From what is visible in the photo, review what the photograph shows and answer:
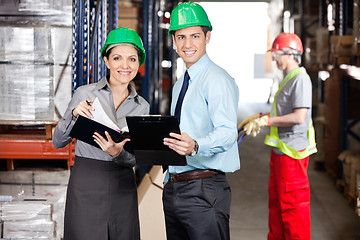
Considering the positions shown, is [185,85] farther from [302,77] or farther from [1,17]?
[302,77]

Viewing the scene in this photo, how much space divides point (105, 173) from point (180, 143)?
733 mm

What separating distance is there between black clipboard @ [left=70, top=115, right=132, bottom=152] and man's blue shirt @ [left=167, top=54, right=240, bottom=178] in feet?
1.33

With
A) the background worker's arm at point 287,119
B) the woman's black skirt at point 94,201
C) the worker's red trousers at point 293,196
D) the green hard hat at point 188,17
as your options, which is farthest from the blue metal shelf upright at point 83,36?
the worker's red trousers at point 293,196

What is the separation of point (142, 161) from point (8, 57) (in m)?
1.79

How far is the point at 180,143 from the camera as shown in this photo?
2.75 metres

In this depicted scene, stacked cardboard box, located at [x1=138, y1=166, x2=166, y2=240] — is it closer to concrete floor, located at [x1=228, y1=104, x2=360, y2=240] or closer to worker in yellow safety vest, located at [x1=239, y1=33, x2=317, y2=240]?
worker in yellow safety vest, located at [x1=239, y1=33, x2=317, y2=240]

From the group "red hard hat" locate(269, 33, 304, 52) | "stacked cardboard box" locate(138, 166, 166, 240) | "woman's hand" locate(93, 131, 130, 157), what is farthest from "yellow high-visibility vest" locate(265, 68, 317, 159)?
"woman's hand" locate(93, 131, 130, 157)

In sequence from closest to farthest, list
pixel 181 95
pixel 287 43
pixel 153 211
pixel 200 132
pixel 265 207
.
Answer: pixel 200 132 < pixel 181 95 < pixel 153 211 < pixel 287 43 < pixel 265 207

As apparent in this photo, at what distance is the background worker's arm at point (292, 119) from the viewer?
500cm

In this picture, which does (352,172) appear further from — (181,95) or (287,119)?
(181,95)

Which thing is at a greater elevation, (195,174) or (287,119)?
(287,119)

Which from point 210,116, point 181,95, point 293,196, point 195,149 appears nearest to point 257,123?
point 293,196

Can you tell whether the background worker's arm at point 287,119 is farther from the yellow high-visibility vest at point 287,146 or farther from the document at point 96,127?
the document at point 96,127

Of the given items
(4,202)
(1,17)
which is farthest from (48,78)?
(4,202)
